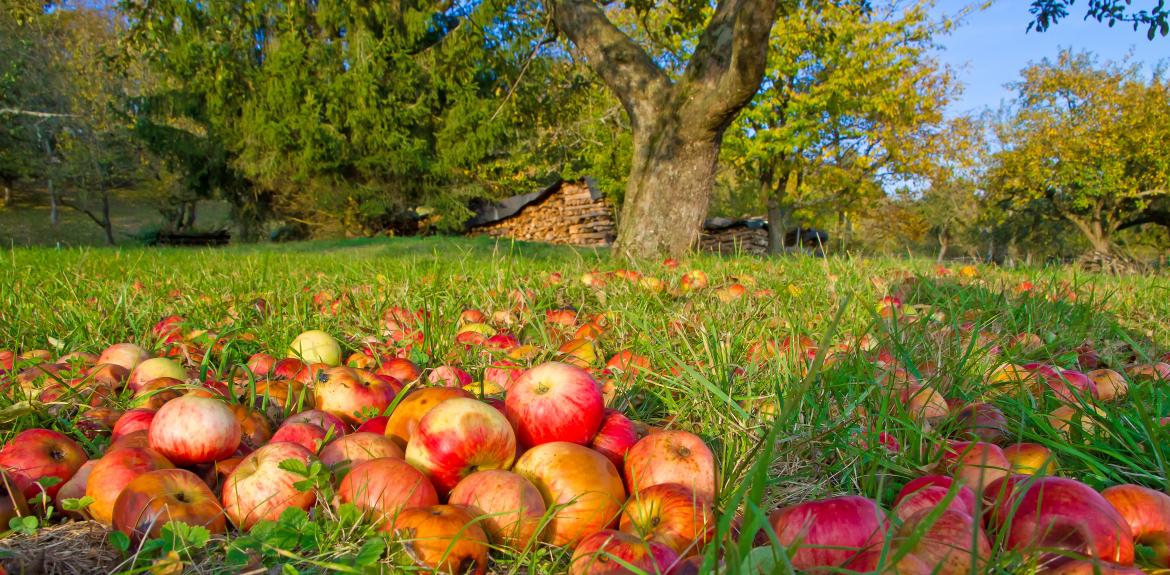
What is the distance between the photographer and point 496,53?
58.4 feet

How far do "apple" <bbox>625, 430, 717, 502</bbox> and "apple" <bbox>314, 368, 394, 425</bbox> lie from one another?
691mm

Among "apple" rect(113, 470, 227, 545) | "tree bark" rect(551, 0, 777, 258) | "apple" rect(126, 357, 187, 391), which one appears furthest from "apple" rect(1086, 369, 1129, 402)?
"tree bark" rect(551, 0, 777, 258)

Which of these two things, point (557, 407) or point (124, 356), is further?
point (124, 356)

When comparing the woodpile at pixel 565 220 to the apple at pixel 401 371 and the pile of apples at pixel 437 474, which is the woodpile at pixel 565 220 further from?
the pile of apples at pixel 437 474

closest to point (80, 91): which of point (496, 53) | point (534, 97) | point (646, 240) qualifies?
point (496, 53)

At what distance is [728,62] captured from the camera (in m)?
6.91

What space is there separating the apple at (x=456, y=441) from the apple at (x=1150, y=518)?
3.26ft

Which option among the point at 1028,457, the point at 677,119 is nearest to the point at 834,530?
the point at 1028,457

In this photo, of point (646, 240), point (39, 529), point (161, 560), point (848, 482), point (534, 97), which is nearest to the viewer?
point (161, 560)

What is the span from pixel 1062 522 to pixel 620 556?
623 mm

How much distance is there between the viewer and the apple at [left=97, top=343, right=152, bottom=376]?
197 cm

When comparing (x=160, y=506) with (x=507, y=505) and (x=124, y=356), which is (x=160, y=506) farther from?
(x=124, y=356)

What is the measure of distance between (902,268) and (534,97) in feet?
42.7

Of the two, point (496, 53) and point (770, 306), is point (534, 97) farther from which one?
point (770, 306)
